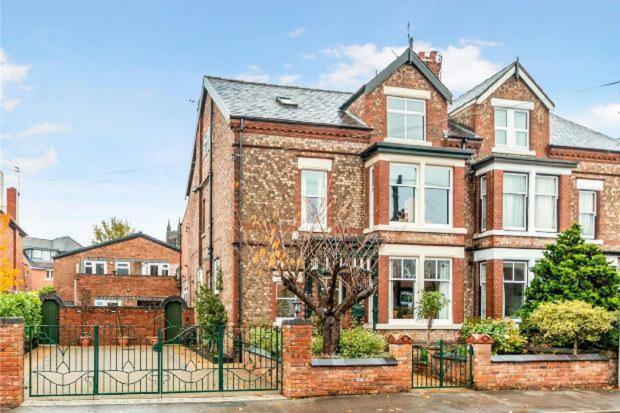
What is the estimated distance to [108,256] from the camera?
45.3 m

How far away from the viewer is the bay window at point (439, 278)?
2256 cm

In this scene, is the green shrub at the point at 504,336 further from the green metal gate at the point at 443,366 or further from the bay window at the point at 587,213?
the bay window at the point at 587,213

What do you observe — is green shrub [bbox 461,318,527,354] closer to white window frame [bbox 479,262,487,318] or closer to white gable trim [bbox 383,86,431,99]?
white window frame [bbox 479,262,487,318]

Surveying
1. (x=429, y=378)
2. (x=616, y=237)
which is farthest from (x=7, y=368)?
(x=616, y=237)

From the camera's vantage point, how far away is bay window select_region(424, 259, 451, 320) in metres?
22.6

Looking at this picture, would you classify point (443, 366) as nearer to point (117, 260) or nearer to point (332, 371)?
point (332, 371)

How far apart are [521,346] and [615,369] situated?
91.0 inches

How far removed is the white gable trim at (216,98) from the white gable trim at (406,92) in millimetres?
5621

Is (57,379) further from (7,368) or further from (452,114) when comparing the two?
(452,114)

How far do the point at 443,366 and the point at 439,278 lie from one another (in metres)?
5.94

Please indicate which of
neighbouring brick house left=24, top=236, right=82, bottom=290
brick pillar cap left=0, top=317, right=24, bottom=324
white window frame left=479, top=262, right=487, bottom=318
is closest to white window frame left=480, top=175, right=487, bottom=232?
white window frame left=479, top=262, right=487, bottom=318

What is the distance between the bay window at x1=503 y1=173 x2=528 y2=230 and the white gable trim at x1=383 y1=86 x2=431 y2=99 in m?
4.03

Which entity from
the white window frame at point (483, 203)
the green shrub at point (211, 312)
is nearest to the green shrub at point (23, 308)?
the green shrub at point (211, 312)

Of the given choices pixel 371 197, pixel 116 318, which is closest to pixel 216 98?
pixel 371 197
